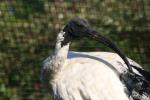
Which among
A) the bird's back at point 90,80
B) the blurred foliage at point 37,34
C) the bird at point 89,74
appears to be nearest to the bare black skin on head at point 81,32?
the bird at point 89,74

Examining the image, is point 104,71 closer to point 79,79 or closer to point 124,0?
point 79,79

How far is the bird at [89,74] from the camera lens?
5352 mm

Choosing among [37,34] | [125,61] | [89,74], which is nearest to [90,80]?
[89,74]

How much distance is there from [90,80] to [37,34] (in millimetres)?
2057

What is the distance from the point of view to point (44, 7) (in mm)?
7391

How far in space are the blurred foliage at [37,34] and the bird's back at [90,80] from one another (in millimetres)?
1793

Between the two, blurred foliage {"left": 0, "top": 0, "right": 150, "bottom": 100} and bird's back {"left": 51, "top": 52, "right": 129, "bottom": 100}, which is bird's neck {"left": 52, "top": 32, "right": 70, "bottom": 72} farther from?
blurred foliage {"left": 0, "top": 0, "right": 150, "bottom": 100}

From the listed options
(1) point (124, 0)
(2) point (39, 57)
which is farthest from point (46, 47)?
(1) point (124, 0)

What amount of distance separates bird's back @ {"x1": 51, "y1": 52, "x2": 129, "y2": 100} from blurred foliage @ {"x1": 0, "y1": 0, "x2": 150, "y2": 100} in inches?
70.6

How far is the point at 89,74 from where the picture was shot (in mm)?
5414

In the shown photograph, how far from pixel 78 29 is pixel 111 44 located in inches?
9.4

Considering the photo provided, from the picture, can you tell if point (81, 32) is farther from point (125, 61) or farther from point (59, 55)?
point (125, 61)

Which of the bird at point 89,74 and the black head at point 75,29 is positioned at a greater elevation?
the black head at point 75,29

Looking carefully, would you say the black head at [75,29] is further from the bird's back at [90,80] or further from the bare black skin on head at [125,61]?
the bird's back at [90,80]
